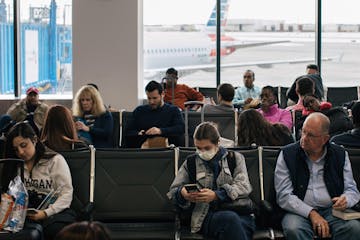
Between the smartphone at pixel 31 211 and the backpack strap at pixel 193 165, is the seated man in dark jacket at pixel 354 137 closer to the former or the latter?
the backpack strap at pixel 193 165

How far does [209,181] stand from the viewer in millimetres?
4484

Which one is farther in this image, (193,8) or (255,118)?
(193,8)

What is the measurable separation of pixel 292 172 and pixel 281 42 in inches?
293

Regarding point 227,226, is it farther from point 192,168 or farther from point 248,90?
point 248,90

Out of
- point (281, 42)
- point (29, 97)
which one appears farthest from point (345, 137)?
point (281, 42)

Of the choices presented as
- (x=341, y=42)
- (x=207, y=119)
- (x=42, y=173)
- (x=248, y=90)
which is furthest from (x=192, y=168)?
(x=341, y=42)

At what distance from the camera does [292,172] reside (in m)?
4.50

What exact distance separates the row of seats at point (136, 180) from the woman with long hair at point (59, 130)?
0.27 meters

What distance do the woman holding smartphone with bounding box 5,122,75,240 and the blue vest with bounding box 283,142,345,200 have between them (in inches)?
59.2

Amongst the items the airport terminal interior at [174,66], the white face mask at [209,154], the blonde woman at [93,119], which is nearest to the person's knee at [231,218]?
the white face mask at [209,154]

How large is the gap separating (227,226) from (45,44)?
772cm

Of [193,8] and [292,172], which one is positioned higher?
[193,8]

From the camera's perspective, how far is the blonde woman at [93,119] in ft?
21.4

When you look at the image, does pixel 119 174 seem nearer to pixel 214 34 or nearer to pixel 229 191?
pixel 229 191
